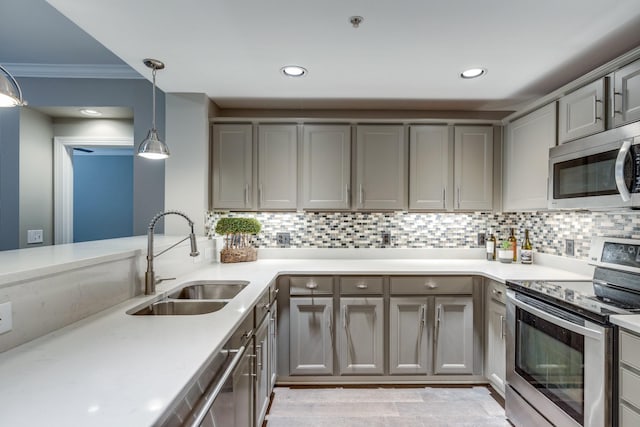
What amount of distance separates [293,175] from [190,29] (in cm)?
137

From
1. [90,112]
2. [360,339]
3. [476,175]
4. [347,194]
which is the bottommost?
[360,339]

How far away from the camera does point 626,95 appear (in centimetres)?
176

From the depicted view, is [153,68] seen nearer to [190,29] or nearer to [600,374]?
[190,29]

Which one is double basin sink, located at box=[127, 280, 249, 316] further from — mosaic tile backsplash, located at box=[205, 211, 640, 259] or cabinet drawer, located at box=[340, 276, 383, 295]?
mosaic tile backsplash, located at box=[205, 211, 640, 259]

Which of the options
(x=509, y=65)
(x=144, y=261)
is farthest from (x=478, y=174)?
(x=144, y=261)

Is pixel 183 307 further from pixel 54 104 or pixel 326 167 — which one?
pixel 54 104

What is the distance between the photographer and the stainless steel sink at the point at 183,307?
1754 millimetres

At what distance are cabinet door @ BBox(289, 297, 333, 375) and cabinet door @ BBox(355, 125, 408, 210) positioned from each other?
3.09 ft

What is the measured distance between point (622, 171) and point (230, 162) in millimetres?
2591

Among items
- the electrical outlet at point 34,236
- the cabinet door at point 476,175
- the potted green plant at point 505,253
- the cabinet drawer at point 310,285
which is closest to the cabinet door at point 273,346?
the cabinet drawer at point 310,285

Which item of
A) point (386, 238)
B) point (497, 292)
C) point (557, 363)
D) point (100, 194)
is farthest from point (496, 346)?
point (100, 194)

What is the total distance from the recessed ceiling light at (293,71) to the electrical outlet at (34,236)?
2.62 metres

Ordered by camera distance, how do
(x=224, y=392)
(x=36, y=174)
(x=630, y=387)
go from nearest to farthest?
(x=224, y=392)
(x=630, y=387)
(x=36, y=174)

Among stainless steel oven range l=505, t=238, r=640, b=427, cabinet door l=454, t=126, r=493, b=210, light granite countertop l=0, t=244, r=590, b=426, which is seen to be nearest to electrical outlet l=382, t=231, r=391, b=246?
cabinet door l=454, t=126, r=493, b=210
